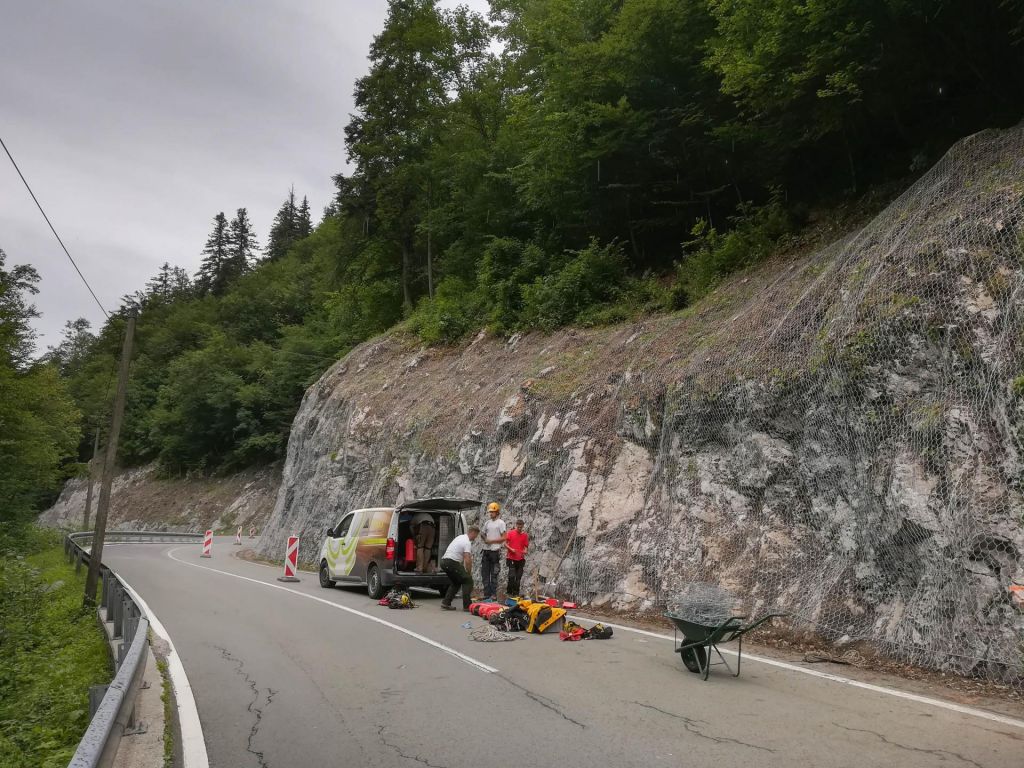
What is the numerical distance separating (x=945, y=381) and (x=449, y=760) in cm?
715

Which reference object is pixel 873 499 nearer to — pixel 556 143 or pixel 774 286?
pixel 774 286

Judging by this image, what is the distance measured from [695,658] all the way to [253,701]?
14.0 feet

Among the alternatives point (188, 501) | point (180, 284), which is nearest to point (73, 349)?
point (180, 284)

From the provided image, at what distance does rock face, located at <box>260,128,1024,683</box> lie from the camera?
7160 millimetres

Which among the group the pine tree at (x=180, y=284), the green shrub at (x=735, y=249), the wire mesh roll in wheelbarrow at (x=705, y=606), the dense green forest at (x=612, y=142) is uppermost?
the pine tree at (x=180, y=284)

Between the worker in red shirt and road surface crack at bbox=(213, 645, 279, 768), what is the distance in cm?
521

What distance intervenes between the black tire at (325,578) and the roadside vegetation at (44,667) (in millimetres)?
4810

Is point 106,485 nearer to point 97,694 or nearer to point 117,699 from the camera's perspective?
point 97,694

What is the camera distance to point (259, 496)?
43344mm

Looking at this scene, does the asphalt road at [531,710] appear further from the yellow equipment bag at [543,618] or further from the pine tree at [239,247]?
the pine tree at [239,247]

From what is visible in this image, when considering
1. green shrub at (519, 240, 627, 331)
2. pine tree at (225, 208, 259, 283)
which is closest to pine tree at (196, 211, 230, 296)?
pine tree at (225, 208, 259, 283)

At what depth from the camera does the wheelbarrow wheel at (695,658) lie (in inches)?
266

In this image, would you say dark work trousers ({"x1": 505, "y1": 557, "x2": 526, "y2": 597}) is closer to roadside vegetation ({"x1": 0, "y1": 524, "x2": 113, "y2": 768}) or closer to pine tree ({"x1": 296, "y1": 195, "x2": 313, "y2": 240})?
roadside vegetation ({"x1": 0, "y1": 524, "x2": 113, "y2": 768})

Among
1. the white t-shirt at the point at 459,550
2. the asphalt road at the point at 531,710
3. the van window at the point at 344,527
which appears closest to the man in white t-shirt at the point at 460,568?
the white t-shirt at the point at 459,550
